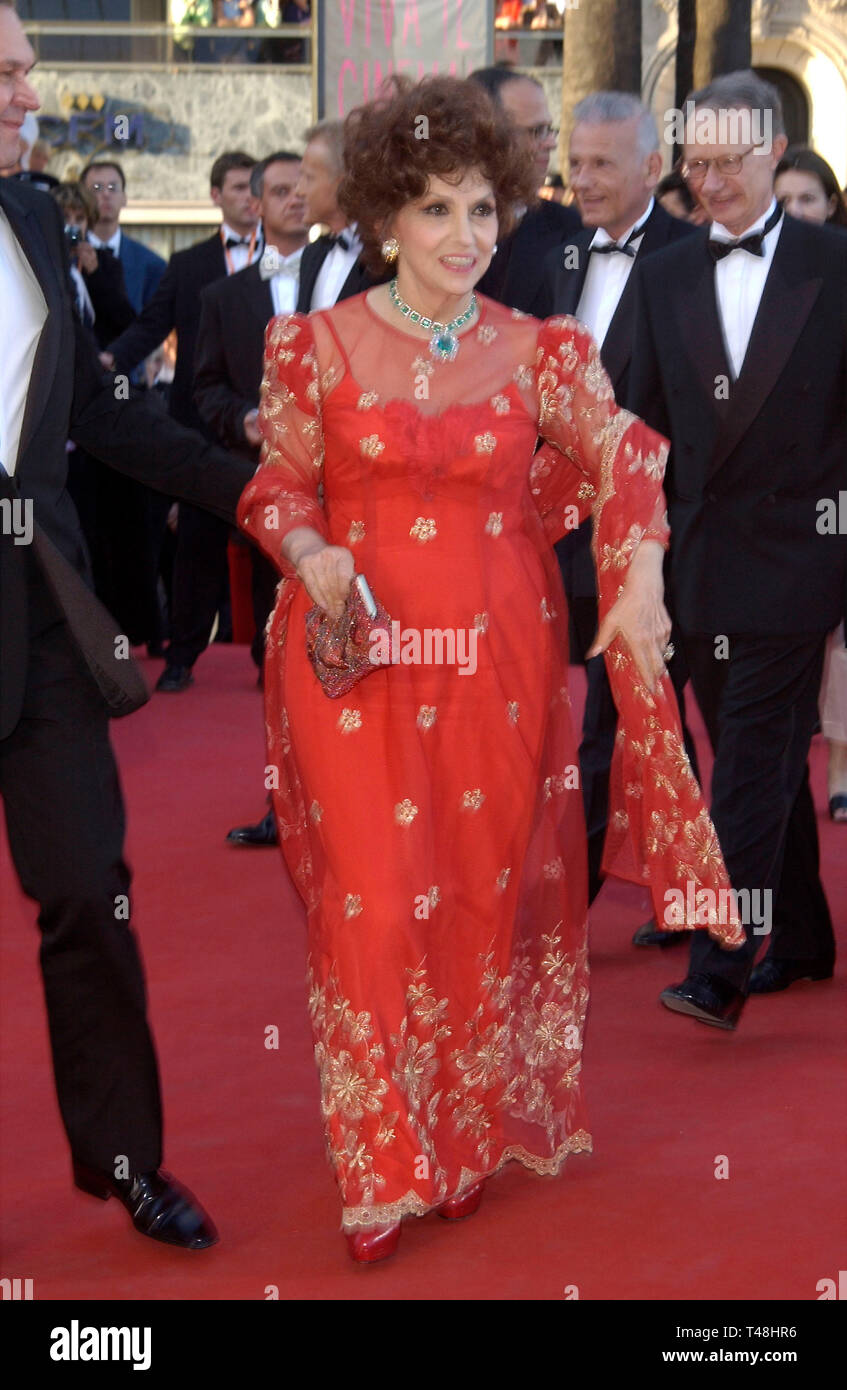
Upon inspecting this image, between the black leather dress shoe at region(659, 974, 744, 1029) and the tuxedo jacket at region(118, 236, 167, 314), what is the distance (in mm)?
6956

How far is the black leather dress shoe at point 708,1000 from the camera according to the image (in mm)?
4168

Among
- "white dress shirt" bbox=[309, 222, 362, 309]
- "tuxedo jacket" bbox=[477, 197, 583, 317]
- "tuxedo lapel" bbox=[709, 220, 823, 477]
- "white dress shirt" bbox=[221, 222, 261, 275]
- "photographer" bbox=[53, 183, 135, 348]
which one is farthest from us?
"photographer" bbox=[53, 183, 135, 348]

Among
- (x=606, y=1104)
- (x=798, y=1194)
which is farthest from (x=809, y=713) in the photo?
(x=798, y=1194)

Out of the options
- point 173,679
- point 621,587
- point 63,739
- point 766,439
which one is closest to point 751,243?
point 766,439

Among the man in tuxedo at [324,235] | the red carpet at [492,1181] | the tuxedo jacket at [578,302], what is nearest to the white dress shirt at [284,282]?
the man in tuxedo at [324,235]

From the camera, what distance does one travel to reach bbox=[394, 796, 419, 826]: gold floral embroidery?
3.13m

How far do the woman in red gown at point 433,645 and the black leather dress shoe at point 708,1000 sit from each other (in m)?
0.95

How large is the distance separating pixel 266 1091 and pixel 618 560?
1.39m

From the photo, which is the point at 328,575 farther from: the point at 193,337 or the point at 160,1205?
the point at 193,337

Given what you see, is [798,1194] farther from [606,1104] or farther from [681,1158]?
[606,1104]

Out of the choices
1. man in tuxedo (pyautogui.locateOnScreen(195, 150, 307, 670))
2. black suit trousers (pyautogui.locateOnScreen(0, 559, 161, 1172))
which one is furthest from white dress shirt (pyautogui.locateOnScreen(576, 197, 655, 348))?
→ black suit trousers (pyautogui.locateOnScreen(0, 559, 161, 1172))

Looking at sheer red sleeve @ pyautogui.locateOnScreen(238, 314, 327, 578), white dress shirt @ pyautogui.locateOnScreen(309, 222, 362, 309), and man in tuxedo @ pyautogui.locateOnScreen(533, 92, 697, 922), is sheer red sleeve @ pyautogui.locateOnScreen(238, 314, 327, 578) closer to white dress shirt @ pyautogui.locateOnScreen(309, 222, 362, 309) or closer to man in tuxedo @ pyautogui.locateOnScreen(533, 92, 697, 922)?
man in tuxedo @ pyautogui.locateOnScreen(533, 92, 697, 922)

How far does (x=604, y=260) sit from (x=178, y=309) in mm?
3707

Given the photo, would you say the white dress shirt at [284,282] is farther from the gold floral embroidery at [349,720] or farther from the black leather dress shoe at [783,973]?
the gold floral embroidery at [349,720]
